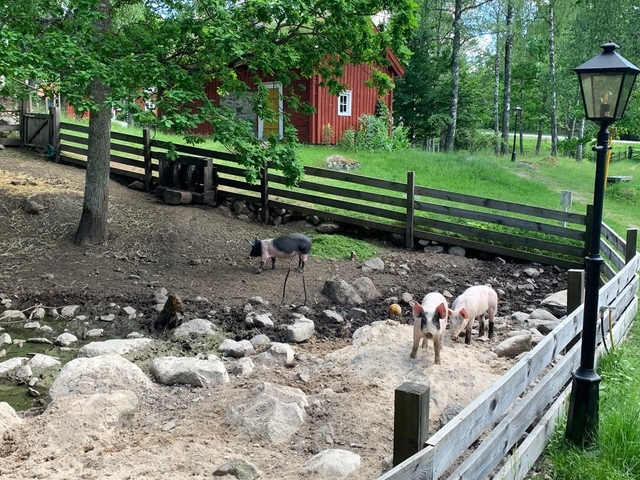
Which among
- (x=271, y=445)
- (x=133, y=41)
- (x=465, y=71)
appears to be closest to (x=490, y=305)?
(x=271, y=445)

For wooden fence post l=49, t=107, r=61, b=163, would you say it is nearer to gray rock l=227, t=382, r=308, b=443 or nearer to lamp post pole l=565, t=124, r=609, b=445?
gray rock l=227, t=382, r=308, b=443

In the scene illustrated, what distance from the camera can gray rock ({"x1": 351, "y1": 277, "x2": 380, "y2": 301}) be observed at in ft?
30.4

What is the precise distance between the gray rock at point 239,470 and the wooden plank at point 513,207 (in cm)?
802

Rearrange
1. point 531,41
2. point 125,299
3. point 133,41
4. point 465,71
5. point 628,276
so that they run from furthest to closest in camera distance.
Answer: point 531,41, point 465,71, point 133,41, point 125,299, point 628,276

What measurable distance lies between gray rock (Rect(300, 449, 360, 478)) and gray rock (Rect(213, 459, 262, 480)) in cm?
30

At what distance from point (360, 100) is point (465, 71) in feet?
32.1

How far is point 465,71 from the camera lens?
105 feet

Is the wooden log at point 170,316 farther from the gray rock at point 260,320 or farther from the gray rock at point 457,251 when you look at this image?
the gray rock at point 457,251

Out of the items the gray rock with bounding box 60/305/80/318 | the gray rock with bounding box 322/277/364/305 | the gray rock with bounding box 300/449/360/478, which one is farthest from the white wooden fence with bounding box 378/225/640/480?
the gray rock with bounding box 60/305/80/318

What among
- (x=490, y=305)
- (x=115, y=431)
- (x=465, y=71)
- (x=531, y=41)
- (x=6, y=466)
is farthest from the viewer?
(x=531, y=41)

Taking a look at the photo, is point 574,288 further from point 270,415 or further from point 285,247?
point 285,247

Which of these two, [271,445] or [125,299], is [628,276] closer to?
[271,445]

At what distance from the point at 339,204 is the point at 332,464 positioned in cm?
884

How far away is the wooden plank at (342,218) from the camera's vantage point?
12236 mm
